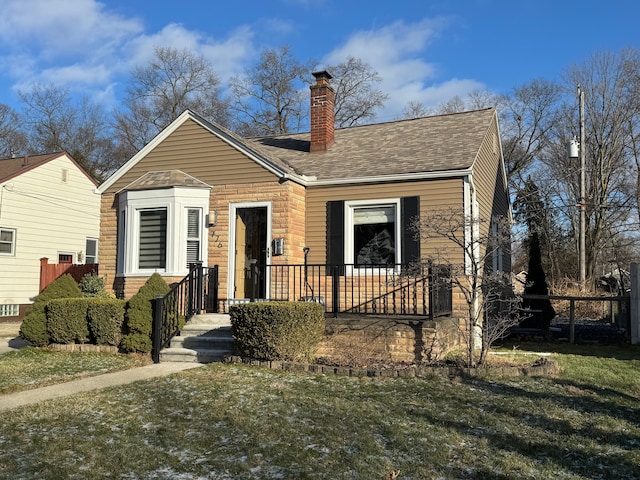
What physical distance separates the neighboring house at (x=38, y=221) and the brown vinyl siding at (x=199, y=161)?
7320 mm

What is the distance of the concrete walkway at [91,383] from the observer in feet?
19.9

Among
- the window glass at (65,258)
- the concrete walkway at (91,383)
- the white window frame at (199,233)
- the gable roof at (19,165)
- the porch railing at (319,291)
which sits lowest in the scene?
the concrete walkway at (91,383)

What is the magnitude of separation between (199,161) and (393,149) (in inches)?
165

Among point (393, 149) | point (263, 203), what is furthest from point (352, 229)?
point (393, 149)

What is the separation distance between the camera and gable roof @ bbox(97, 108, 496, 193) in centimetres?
1060

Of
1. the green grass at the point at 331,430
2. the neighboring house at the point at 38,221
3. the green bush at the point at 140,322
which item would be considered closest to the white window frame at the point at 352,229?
the green bush at the point at 140,322

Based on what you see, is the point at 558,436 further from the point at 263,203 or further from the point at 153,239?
the point at 153,239

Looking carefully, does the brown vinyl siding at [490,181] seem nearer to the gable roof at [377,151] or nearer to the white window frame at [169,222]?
the gable roof at [377,151]

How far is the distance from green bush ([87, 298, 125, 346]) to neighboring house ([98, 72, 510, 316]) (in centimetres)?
186

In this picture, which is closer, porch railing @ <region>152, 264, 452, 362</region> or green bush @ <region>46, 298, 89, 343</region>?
porch railing @ <region>152, 264, 452, 362</region>

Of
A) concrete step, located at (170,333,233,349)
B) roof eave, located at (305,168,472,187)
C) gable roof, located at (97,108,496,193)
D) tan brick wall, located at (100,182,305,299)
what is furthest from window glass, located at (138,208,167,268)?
roof eave, located at (305,168,472,187)

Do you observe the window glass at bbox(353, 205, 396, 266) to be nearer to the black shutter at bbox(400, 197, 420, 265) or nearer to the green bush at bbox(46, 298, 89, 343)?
the black shutter at bbox(400, 197, 420, 265)

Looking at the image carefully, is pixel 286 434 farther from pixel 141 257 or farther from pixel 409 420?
pixel 141 257

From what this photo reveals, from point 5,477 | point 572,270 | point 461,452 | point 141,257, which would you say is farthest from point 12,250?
point 572,270
